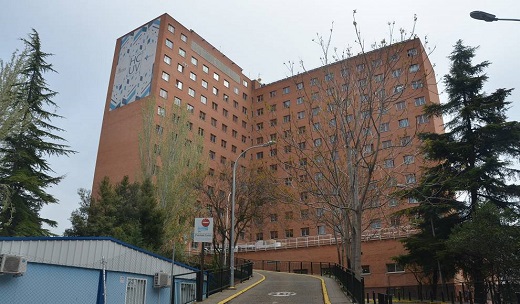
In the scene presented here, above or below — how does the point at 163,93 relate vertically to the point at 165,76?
below

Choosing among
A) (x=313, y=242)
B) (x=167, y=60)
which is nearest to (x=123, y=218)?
(x=313, y=242)

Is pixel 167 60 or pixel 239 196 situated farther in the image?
pixel 167 60

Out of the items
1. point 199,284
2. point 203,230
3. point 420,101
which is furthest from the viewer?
point 420,101

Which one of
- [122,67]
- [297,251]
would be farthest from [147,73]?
[297,251]

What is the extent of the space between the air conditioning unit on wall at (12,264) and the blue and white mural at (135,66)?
43158 millimetres

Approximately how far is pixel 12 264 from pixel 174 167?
21.7 metres

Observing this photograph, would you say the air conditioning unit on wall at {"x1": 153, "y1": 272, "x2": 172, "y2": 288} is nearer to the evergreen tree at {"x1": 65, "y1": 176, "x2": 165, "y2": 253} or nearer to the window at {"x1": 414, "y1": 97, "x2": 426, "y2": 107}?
the evergreen tree at {"x1": 65, "y1": 176, "x2": 165, "y2": 253}

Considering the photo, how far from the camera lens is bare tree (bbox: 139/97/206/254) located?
1104 inches

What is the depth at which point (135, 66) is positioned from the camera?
55031mm

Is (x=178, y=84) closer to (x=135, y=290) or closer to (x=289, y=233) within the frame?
(x=289, y=233)

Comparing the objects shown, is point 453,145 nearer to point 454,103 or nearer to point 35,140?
point 454,103

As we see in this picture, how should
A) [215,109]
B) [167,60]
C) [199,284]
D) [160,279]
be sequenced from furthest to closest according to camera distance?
[215,109], [167,60], [199,284], [160,279]

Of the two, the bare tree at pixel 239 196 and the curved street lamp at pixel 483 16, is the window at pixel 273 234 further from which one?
the curved street lamp at pixel 483 16

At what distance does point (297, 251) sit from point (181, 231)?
18606 millimetres
